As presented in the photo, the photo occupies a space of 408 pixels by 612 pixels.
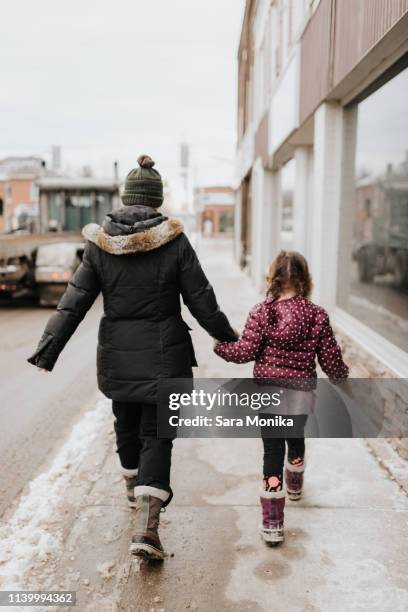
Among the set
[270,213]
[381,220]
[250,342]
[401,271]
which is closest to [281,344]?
[250,342]

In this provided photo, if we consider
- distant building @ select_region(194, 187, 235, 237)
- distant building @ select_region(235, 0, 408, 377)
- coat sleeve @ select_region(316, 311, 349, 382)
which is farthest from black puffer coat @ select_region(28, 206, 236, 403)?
distant building @ select_region(194, 187, 235, 237)

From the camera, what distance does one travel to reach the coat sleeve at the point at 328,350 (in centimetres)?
321

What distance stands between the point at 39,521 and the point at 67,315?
131 centimetres

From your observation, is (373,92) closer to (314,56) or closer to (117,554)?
(314,56)

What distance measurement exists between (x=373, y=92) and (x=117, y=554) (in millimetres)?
4481

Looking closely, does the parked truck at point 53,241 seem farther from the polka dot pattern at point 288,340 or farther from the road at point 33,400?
the polka dot pattern at point 288,340

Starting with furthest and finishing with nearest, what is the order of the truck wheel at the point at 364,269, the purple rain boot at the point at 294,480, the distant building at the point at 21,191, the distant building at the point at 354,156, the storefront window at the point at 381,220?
the distant building at the point at 21,191 → the truck wheel at the point at 364,269 → the storefront window at the point at 381,220 → the distant building at the point at 354,156 → the purple rain boot at the point at 294,480

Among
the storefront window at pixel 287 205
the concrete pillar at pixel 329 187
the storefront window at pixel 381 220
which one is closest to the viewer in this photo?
the storefront window at pixel 381 220

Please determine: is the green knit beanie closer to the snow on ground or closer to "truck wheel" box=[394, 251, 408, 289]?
the snow on ground

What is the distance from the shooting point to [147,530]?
3.05 m

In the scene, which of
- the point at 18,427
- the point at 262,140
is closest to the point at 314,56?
the point at 18,427

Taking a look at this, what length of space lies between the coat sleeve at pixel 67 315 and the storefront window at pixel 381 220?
103 inches

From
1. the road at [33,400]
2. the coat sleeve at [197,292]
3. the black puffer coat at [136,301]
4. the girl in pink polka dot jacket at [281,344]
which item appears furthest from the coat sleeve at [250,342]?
the road at [33,400]

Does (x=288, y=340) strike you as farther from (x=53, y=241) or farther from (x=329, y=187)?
(x=53, y=241)
